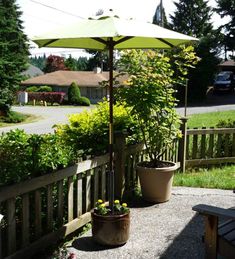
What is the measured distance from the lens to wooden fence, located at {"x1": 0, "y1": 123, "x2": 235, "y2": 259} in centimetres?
411

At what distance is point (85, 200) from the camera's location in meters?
5.46

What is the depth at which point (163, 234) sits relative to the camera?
519 cm

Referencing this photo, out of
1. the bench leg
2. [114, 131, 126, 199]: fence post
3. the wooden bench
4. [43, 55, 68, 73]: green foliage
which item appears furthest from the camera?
[43, 55, 68, 73]: green foliage

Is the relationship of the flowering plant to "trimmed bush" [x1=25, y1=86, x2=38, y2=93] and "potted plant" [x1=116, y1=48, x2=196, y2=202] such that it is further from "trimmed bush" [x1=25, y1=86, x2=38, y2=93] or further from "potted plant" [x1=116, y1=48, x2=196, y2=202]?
"trimmed bush" [x1=25, y1=86, x2=38, y2=93]

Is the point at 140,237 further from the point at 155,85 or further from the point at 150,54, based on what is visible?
the point at 150,54

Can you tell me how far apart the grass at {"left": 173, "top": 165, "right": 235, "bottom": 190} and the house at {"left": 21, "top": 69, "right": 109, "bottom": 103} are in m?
42.0

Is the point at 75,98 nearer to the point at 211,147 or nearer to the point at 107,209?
the point at 211,147

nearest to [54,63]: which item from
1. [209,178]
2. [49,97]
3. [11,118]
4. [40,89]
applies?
[40,89]

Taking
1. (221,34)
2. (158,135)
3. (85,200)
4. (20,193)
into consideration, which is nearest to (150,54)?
(158,135)

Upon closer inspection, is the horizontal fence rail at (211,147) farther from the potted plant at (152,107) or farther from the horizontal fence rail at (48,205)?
the horizontal fence rail at (48,205)

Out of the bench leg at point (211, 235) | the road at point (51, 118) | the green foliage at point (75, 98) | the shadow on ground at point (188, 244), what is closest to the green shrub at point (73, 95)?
the green foliage at point (75, 98)

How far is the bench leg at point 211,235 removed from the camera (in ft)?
12.1

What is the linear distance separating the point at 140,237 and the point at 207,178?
331 cm

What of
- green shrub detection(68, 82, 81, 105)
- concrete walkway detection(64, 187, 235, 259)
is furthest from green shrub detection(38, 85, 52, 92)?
concrete walkway detection(64, 187, 235, 259)
